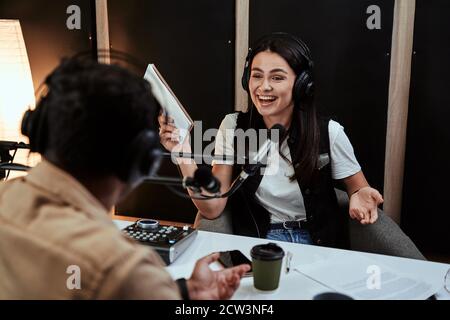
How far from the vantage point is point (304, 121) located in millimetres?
1788

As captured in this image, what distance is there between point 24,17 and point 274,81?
2250mm

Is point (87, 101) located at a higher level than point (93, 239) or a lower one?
higher

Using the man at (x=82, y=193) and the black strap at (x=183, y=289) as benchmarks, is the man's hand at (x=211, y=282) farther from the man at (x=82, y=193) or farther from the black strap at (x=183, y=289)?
the man at (x=82, y=193)

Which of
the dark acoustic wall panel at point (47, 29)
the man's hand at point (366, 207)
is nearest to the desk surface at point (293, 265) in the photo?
the man's hand at point (366, 207)

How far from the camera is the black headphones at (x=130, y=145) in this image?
0.67 metres

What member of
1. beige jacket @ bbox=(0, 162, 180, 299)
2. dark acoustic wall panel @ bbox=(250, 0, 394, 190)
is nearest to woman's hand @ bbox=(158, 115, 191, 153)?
beige jacket @ bbox=(0, 162, 180, 299)

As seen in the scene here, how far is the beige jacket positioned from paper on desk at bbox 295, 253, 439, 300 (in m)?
0.57

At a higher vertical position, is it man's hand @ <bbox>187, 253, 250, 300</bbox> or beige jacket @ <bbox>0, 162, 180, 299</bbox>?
beige jacket @ <bbox>0, 162, 180, 299</bbox>

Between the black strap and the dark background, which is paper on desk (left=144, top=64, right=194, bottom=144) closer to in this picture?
the black strap

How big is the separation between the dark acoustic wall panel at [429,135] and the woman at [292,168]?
100 cm

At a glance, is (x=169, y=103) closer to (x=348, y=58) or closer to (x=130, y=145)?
(x=130, y=145)

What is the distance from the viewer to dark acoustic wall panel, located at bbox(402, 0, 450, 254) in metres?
2.48
